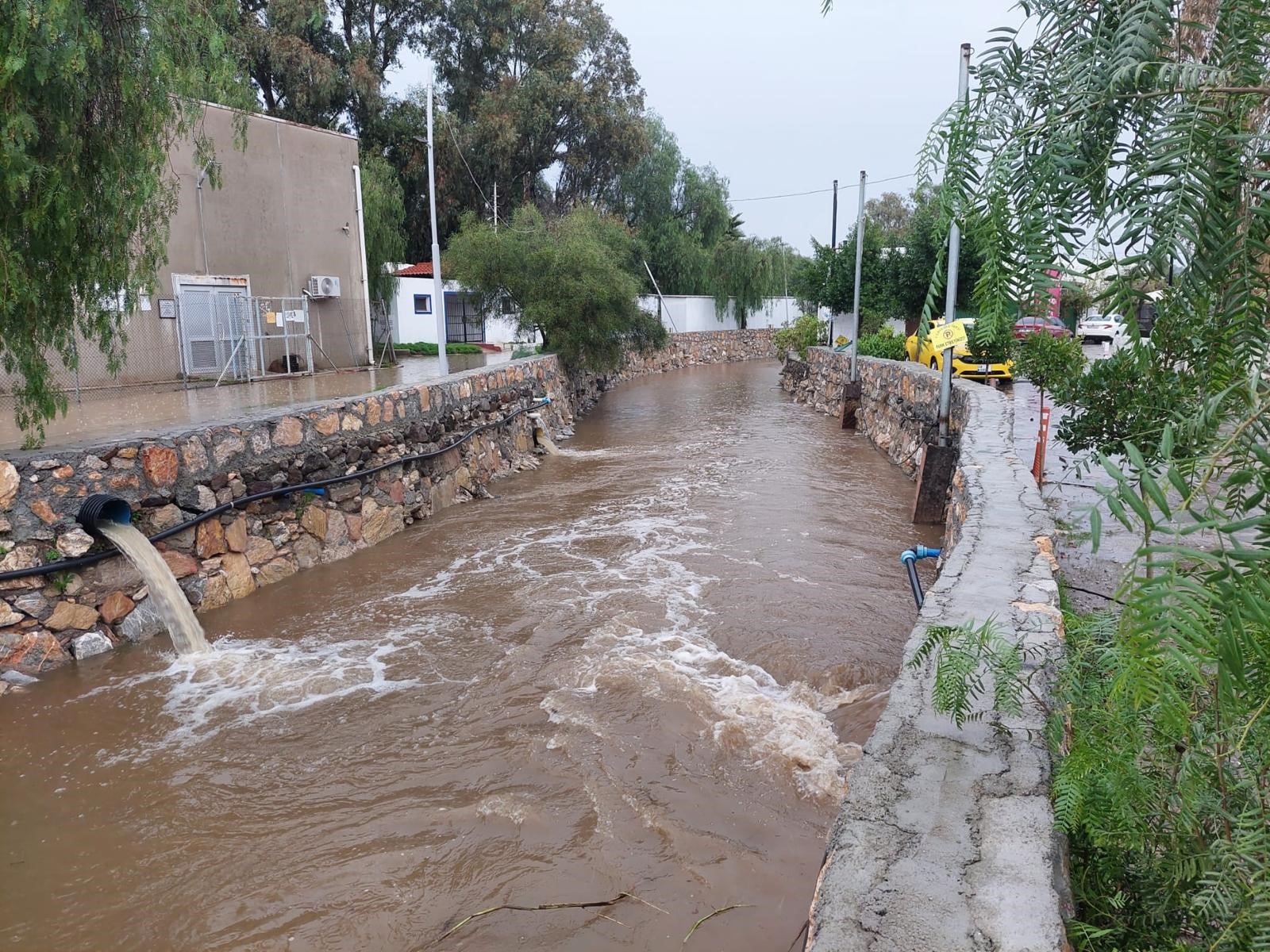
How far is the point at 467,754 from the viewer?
17.2 ft

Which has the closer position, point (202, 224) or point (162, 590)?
point (162, 590)

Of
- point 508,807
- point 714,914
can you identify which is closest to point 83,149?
point 508,807

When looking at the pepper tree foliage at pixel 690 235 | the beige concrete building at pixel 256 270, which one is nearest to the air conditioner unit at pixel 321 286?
the beige concrete building at pixel 256 270

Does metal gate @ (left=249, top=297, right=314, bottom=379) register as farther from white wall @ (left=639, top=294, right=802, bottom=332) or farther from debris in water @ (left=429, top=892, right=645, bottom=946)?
white wall @ (left=639, top=294, right=802, bottom=332)

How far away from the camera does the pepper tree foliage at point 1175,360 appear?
169 cm

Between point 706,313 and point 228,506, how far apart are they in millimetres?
37393

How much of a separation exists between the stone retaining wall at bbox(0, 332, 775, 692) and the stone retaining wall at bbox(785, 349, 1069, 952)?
5.95 meters

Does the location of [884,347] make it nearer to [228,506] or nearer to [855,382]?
[855,382]

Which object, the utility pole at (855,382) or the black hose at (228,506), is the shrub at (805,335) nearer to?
the utility pole at (855,382)

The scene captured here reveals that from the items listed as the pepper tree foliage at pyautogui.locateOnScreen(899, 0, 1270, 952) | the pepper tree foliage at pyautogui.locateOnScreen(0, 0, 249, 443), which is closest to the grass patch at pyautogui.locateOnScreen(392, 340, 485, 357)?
the pepper tree foliage at pyautogui.locateOnScreen(0, 0, 249, 443)

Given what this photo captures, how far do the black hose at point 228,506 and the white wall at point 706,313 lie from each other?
24515 millimetres

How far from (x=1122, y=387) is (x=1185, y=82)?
4.45m

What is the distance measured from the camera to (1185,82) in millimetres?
1881

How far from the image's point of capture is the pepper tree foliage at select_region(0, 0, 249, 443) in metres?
6.01
